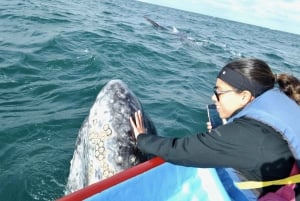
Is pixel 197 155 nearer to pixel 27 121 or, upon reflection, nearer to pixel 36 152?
pixel 36 152

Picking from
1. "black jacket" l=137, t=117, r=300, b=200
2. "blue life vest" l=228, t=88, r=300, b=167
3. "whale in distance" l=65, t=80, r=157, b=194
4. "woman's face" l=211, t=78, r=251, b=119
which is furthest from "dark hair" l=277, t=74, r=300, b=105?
"whale in distance" l=65, t=80, r=157, b=194

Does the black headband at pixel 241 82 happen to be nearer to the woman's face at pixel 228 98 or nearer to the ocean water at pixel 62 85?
the woman's face at pixel 228 98

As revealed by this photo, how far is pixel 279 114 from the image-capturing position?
128 inches

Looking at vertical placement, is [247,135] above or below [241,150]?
above

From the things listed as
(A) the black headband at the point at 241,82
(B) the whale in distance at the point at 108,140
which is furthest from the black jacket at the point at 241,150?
(B) the whale in distance at the point at 108,140

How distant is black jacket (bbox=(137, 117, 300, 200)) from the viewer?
3.04 metres

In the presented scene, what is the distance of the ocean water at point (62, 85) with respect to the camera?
5.97 m

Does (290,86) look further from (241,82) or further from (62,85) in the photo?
(62,85)

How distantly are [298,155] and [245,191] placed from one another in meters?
0.71

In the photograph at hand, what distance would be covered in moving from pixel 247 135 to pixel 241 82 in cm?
59

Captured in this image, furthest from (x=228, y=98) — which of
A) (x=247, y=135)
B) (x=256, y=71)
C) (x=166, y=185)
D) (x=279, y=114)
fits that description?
(x=166, y=185)

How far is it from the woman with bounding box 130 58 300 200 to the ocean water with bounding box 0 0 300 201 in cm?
278

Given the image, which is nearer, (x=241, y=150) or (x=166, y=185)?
(x=241, y=150)

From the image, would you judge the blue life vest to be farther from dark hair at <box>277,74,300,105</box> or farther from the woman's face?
dark hair at <box>277,74,300,105</box>
